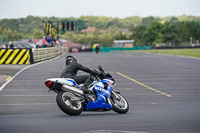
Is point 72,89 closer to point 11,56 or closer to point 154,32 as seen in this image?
point 11,56

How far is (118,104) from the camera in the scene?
12609 millimetres

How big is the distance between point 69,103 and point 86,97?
47 cm

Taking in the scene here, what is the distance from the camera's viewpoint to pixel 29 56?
3947cm

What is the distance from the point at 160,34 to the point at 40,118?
169 meters

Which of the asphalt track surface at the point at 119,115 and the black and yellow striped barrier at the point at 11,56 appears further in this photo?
the black and yellow striped barrier at the point at 11,56

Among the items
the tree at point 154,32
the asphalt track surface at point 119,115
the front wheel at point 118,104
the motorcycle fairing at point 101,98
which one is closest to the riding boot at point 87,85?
the motorcycle fairing at point 101,98

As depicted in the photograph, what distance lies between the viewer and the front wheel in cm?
1240

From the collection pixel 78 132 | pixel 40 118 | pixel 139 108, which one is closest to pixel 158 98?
pixel 139 108

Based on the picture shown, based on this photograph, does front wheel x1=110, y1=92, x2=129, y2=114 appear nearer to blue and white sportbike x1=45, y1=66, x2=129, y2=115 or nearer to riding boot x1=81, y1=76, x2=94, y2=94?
blue and white sportbike x1=45, y1=66, x2=129, y2=115

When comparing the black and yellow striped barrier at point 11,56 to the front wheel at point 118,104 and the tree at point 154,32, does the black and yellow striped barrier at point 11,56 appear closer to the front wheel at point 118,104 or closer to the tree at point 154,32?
the front wheel at point 118,104

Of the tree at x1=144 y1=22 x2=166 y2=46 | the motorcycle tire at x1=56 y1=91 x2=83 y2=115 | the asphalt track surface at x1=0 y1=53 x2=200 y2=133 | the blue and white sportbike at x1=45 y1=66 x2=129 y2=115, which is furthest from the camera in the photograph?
the tree at x1=144 y1=22 x2=166 y2=46

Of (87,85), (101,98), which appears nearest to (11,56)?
(87,85)

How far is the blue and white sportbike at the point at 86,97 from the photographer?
1152cm

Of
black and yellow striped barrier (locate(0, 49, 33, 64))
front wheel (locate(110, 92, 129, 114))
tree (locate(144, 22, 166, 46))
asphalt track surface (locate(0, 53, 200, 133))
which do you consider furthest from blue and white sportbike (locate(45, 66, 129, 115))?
tree (locate(144, 22, 166, 46))
